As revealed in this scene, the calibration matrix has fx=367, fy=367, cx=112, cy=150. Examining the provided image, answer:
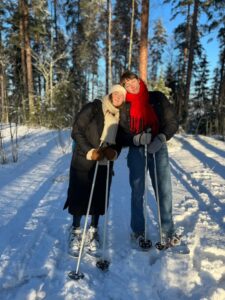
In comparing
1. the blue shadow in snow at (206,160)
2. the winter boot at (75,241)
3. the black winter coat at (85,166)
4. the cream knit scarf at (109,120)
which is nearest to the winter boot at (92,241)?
the winter boot at (75,241)

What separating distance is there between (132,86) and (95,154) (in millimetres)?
901

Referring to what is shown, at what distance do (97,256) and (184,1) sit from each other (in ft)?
75.6

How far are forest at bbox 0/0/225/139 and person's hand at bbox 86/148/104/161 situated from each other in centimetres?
752

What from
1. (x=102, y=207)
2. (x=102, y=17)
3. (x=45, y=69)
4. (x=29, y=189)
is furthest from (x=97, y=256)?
(x=102, y=17)

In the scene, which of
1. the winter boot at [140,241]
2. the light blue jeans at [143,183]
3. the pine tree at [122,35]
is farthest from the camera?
the pine tree at [122,35]

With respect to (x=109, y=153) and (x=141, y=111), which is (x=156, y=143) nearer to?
(x=141, y=111)

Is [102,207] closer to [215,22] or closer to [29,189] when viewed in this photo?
[29,189]

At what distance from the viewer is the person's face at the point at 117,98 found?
412 centimetres

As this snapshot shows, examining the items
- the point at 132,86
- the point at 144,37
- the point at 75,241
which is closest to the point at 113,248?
the point at 75,241

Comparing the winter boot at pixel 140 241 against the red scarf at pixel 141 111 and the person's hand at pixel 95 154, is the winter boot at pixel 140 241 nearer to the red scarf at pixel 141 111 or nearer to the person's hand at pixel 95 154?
the person's hand at pixel 95 154

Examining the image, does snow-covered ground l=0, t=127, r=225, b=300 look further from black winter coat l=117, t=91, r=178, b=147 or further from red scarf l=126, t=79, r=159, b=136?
red scarf l=126, t=79, r=159, b=136

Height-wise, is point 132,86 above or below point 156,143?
above

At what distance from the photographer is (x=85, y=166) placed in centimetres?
434

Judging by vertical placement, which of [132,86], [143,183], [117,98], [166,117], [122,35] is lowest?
[143,183]
